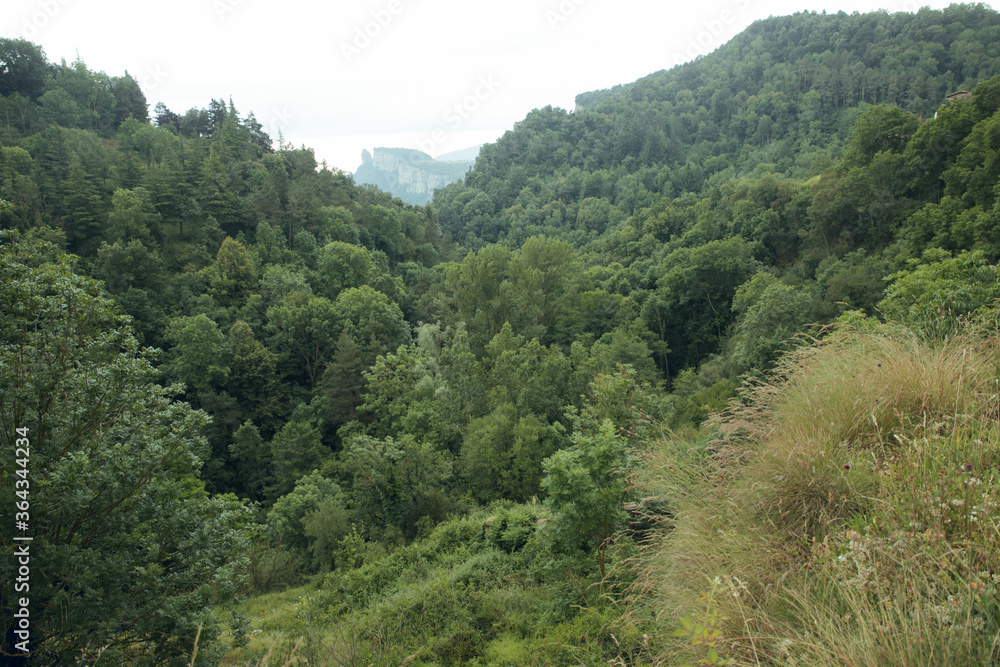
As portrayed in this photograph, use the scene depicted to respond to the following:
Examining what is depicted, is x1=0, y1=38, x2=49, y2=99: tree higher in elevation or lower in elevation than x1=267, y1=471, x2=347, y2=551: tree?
higher

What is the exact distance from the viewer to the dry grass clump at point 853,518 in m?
2.34

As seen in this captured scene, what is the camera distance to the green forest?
10.9 feet

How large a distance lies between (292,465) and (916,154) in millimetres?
37273

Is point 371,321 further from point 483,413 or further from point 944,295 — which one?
point 944,295

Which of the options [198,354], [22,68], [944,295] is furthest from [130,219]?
[944,295]

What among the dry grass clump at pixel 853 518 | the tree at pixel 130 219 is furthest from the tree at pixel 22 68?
the dry grass clump at pixel 853 518

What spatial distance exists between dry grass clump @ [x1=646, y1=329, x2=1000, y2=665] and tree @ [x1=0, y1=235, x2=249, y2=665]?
22.1ft

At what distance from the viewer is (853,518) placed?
10.8ft

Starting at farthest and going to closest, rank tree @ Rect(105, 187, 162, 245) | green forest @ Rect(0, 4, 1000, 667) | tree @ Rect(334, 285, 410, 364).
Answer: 1. tree @ Rect(105, 187, 162, 245)
2. tree @ Rect(334, 285, 410, 364)
3. green forest @ Rect(0, 4, 1000, 667)

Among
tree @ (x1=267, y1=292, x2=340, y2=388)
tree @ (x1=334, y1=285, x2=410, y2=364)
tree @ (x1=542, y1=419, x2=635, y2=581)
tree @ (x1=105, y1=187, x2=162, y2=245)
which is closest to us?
tree @ (x1=542, y1=419, x2=635, y2=581)

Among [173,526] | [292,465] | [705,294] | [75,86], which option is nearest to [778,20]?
[705,294]

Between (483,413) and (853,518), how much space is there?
20147mm

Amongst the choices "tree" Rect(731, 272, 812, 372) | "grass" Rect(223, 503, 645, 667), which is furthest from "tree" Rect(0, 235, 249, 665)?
"tree" Rect(731, 272, 812, 372)

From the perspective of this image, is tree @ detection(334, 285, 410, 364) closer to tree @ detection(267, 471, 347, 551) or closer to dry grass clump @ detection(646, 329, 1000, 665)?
tree @ detection(267, 471, 347, 551)
